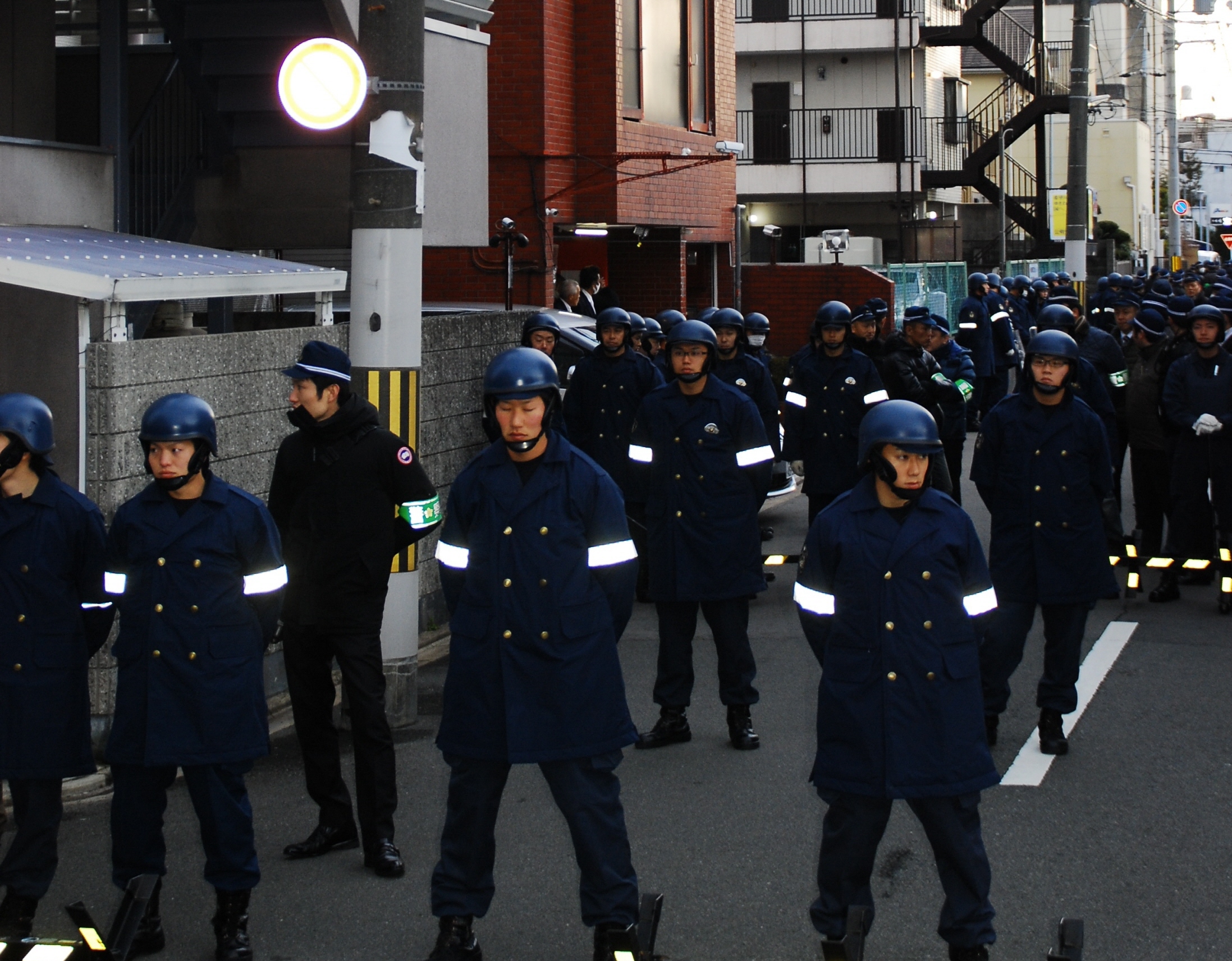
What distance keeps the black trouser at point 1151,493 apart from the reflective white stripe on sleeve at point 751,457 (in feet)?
15.6

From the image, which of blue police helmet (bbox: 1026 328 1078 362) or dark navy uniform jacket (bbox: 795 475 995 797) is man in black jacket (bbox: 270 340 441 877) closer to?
dark navy uniform jacket (bbox: 795 475 995 797)

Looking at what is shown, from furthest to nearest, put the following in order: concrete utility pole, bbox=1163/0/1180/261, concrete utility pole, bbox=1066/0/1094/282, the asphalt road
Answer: concrete utility pole, bbox=1163/0/1180/261, concrete utility pole, bbox=1066/0/1094/282, the asphalt road

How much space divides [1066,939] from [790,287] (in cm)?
2384

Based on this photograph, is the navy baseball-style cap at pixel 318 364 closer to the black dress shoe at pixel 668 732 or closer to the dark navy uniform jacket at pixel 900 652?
the dark navy uniform jacket at pixel 900 652

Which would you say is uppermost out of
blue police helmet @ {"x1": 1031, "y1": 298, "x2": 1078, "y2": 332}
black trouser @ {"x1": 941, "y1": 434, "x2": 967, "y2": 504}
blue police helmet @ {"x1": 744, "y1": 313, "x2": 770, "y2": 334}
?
blue police helmet @ {"x1": 744, "y1": 313, "x2": 770, "y2": 334}

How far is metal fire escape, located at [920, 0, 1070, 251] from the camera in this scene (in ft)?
123

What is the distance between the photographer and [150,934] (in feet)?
18.4

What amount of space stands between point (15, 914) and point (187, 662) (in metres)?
1.07

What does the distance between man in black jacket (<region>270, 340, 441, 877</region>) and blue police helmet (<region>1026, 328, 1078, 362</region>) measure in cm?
302

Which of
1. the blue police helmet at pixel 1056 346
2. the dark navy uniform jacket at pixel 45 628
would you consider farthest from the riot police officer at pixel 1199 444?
the dark navy uniform jacket at pixel 45 628

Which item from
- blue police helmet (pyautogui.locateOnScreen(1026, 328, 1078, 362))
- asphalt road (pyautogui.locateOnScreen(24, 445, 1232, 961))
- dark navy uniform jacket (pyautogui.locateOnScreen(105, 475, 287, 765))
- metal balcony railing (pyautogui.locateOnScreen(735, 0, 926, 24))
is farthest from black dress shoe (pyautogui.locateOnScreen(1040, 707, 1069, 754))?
metal balcony railing (pyautogui.locateOnScreen(735, 0, 926, 24))

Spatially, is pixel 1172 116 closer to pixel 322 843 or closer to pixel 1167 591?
pixel 1167 591

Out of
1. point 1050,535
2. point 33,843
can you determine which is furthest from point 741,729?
point 33,843

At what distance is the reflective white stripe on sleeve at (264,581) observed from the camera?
5625 mm
